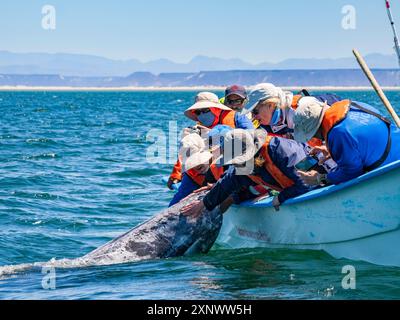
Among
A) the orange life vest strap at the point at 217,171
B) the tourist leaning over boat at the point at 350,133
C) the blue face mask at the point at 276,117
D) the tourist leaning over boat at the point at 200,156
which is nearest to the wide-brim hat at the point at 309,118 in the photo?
the tourist leaning over boat at the point at 350,133

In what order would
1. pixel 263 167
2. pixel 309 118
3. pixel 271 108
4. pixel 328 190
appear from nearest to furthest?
pixel 309 118
pixel 328 190
pixel 263 167
pixel 271 108

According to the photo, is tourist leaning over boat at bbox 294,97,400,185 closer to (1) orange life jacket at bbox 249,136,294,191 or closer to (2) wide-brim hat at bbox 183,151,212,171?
(1) orange life jacket at bbox 249,136,294,191

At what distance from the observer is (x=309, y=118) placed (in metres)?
7.97

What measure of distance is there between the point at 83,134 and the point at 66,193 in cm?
1919

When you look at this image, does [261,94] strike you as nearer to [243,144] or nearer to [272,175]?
[243,144]

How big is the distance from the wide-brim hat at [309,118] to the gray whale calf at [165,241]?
233 centimetres

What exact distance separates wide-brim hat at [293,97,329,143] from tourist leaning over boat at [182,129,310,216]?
0.63m

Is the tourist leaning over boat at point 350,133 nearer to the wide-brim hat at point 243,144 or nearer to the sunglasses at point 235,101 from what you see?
the wide-brim hat at point 243,144

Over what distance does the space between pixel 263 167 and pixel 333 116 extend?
1252 millimetres

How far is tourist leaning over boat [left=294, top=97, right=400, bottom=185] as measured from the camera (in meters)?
7.89

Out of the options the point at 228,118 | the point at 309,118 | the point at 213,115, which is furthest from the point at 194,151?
the point at 309,118

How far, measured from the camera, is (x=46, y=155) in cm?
2559

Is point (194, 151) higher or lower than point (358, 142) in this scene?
lower
